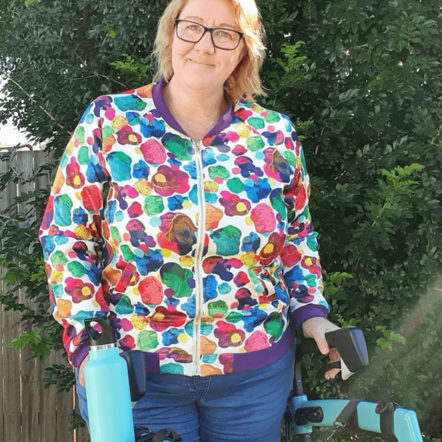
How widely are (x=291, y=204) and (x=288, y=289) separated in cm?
28

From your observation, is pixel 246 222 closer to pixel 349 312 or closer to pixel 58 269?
pixel 58 269

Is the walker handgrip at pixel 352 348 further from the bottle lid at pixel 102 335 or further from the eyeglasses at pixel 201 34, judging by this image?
the eyeglasses at pixel 201 34

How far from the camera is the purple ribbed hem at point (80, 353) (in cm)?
146

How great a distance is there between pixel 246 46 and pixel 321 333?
933 mm

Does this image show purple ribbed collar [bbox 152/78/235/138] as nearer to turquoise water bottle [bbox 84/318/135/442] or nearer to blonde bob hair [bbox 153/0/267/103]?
blonde bob hair [bbox 153/0/267/103]

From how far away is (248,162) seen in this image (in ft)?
5.47

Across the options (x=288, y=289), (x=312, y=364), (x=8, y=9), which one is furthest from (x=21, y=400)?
(x=288, y=289)

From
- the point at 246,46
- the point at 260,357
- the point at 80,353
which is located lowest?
the point at 260,357

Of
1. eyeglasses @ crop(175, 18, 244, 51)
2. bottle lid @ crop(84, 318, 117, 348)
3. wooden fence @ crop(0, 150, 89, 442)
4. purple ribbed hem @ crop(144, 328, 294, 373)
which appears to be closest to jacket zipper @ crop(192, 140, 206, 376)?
purple ribbed hem @ crop(144, 328, 294, 373)

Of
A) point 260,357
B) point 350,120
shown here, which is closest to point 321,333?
point 260,357

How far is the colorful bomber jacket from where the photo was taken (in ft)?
5.04

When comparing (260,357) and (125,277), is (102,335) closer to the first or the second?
(125,277)

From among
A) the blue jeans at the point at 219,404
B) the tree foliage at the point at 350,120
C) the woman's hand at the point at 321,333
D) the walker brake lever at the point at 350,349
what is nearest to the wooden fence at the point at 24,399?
the tree foliage at the point at 350,120

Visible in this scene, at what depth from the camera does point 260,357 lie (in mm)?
1646
